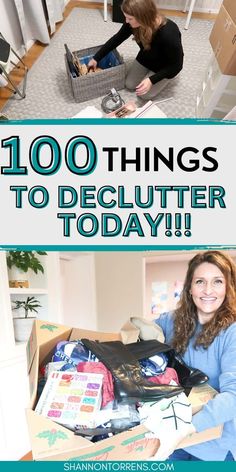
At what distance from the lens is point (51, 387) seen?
2.95 feet

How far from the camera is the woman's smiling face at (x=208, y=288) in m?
0.88

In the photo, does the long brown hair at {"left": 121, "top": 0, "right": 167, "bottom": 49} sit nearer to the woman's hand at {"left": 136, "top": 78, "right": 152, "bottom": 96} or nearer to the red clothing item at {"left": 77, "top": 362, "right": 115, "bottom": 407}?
the woman's hand at {"left": 136, "top": 78, "right": 152, "bottom": 96}

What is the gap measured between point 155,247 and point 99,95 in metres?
1.70

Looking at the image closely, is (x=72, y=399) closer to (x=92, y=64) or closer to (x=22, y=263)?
(x=22, y=263)

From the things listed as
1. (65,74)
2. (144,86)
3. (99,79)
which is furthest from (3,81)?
(144,86)

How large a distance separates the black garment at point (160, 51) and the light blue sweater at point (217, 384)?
156cm

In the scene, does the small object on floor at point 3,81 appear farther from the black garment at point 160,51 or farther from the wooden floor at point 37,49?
the black garment at point 160,51

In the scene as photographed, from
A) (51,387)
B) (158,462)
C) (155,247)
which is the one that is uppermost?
(155,247)

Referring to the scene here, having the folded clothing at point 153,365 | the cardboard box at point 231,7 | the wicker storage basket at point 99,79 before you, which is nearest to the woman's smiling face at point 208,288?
the folded clothing at point 153,365

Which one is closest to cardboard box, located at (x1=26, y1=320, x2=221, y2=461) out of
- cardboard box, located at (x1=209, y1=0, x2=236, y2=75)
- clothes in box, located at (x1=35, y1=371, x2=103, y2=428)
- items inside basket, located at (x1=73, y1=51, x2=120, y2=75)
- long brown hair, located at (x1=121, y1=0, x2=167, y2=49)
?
clothes in box, located at (x1=35, y1=371, x2=103, y2=428)

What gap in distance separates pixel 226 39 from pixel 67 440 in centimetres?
158

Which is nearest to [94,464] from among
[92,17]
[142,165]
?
[142,165]

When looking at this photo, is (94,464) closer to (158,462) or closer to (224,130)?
(158,462)

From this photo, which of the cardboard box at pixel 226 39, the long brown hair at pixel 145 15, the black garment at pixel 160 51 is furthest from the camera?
the black garment at pixel 160 51
